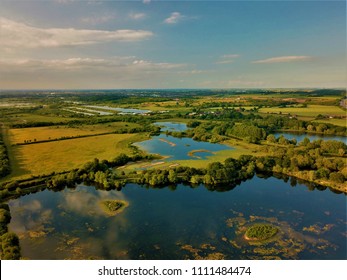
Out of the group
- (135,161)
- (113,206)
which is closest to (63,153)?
(135,161)

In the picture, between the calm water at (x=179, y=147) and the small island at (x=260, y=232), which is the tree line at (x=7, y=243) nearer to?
the small island at (x=260, y=232)

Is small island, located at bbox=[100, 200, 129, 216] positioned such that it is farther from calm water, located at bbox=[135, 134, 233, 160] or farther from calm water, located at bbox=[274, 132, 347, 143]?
calm water, located at bbox=[274, 132, 347, 143]

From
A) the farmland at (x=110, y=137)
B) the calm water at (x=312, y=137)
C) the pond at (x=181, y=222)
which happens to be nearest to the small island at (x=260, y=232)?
the pond at (x=181, y=222)

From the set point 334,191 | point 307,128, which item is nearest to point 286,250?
point 334,191

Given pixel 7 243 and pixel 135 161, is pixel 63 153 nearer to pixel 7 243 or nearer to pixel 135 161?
pixel 135 161

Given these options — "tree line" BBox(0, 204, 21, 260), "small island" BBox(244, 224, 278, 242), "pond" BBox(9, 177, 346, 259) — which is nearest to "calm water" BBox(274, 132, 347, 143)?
"pond" BBox(9, 177, 346, 259)
